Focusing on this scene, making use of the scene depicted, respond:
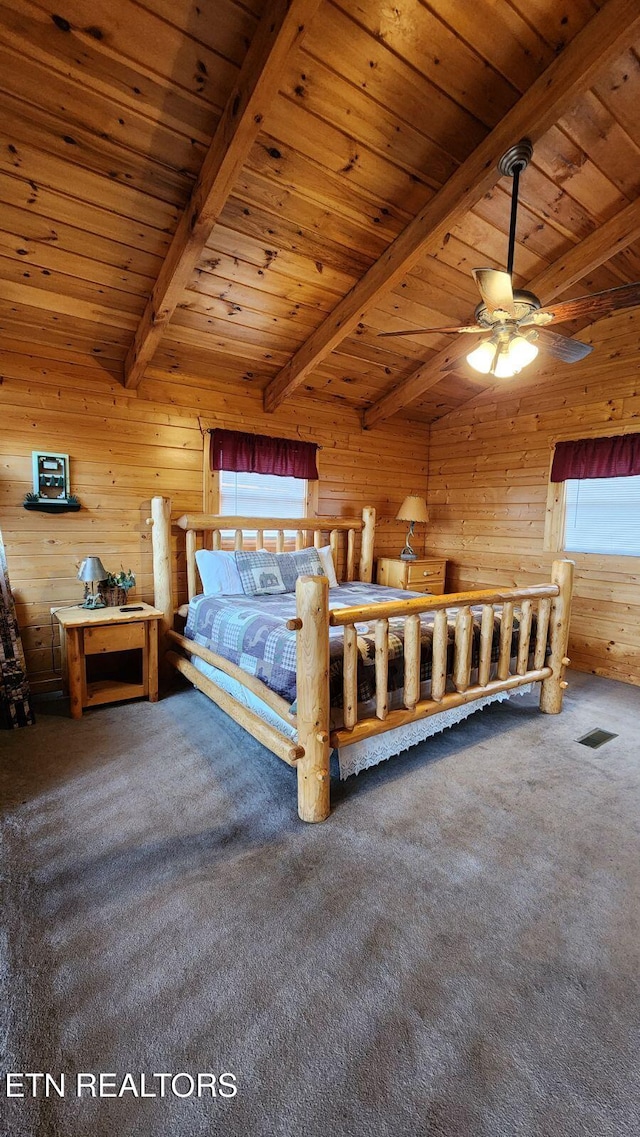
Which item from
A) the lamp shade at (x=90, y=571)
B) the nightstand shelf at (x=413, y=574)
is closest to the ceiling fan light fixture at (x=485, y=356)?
the nightstand shelf at (x=413, y=574)

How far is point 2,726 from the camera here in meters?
2.75

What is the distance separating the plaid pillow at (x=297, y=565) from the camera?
3.59 m

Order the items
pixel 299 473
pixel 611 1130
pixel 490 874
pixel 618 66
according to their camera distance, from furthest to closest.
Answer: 1. pixel 299 473
2. pixel 618 66
3. pixel 490 874
4. pixel 611 1130

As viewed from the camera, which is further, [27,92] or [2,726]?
[2,726]

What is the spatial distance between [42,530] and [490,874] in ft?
10.8

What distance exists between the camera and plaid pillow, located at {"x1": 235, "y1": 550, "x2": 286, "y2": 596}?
3428mm

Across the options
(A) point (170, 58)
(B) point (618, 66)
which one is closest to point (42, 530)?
(A) point (170, 58)

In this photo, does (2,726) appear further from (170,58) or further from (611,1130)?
(170,58)

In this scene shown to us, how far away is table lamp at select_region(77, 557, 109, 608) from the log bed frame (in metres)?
0.44

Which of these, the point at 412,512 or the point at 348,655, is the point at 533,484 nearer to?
the point at 412,512

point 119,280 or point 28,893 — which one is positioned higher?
point 119,280

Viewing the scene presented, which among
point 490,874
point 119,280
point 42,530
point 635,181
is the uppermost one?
point 635,181

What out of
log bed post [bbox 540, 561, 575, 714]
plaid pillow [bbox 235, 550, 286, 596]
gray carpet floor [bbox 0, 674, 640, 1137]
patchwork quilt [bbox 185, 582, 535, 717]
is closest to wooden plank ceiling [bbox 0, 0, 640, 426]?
plaid pillow [bbox 235, 550, 286, 596]

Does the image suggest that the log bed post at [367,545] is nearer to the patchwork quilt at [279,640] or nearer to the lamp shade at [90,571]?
the patchwork quilt at [279,640]
